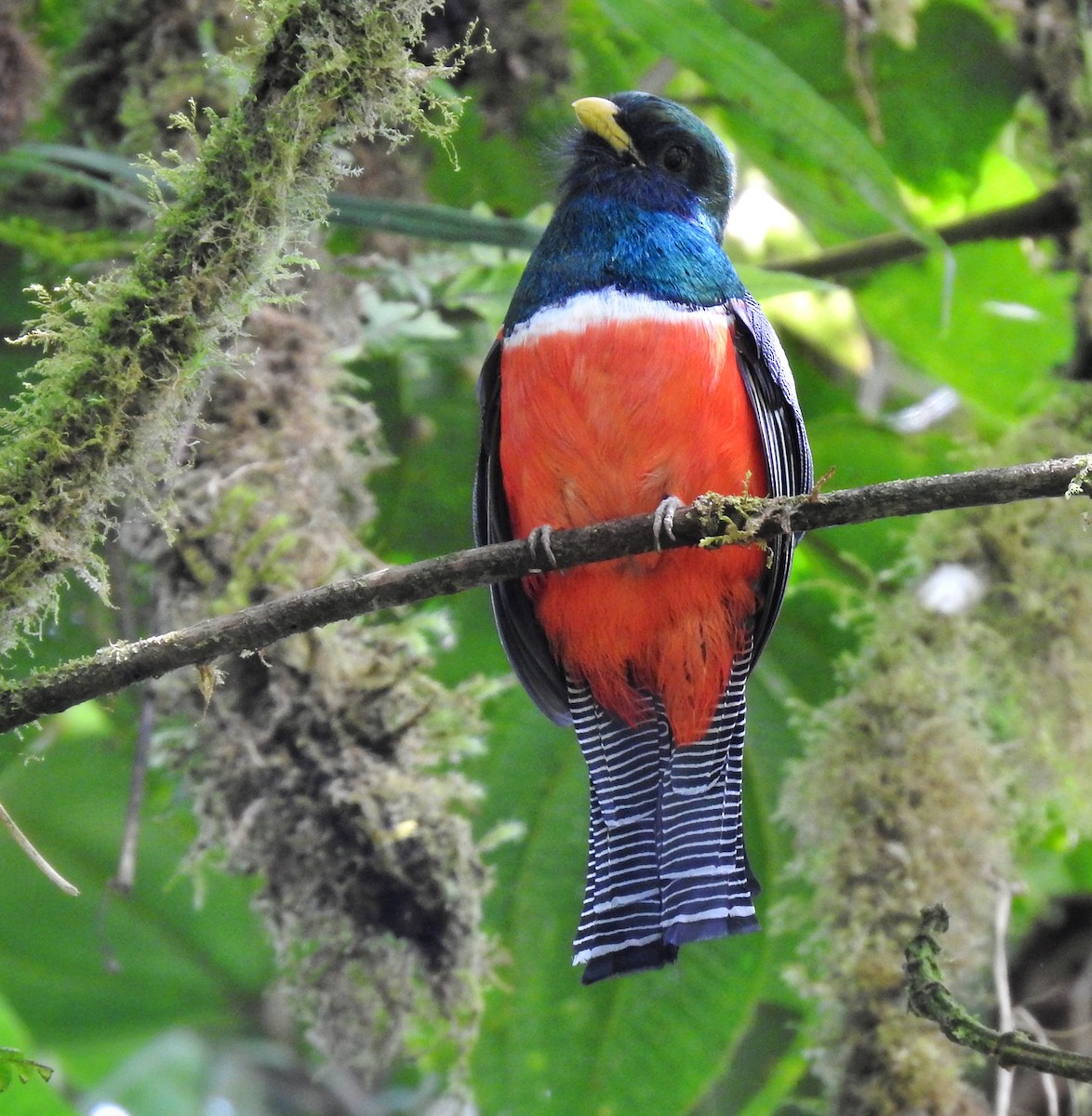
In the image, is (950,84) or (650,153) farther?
(950,84)

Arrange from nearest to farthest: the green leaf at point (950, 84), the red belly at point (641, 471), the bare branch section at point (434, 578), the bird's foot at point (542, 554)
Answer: the bare branch section at point (434, 578), the bird's foot at point (542, 554), the red belly at point (641, 471), the green leaf at point (950, 84)

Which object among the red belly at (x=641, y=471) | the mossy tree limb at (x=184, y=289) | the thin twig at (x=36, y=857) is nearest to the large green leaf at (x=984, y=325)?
the red belly at (x=641, y=471)

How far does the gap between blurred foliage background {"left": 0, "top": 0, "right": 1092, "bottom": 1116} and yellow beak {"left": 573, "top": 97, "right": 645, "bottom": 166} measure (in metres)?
0.21

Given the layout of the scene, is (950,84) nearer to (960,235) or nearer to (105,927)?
(960,235)

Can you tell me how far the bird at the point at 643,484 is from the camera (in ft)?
8.32

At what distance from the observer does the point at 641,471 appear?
2529 mm

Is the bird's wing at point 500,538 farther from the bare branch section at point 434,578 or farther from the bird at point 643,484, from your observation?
the bare branch section at point 434,578

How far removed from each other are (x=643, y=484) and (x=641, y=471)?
23mm

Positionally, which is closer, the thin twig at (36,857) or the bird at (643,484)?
the thin twig at (36,857)

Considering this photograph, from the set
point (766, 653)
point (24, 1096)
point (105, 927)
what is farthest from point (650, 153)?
point (105, 927)

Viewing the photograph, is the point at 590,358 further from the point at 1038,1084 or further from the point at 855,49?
the point at 1038,1084

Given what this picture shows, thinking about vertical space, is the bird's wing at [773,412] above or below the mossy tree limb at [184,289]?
above

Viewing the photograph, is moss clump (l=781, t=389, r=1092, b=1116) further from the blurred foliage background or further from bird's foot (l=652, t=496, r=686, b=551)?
bird's foot (l=652, t=496, r=686, b=551)

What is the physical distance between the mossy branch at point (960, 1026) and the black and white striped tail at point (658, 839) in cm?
36
